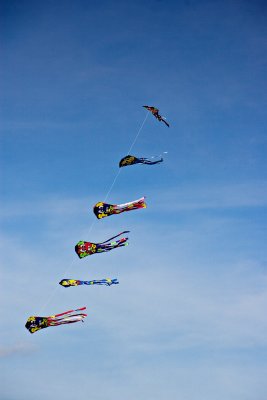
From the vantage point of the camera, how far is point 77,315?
439 ft

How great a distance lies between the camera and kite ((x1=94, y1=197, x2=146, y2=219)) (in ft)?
433

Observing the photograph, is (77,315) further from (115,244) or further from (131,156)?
(131,156)

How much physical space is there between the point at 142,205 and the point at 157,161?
742 cm

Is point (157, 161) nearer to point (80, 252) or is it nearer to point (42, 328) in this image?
point (80, 252)

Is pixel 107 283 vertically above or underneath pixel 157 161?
underneath

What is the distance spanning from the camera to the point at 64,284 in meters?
134

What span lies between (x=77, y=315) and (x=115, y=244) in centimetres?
1285

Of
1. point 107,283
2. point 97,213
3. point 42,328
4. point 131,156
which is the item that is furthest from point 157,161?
point 42,328

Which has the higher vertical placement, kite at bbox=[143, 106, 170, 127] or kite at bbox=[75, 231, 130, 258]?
kite at bbox=[143, 106, 170, 127]

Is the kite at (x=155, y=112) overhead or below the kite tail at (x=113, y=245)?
overhead

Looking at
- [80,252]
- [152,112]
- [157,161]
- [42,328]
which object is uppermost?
[152,112]

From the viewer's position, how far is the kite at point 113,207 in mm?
132125

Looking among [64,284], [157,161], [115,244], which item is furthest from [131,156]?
[64,284]

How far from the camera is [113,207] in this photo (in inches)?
5221
